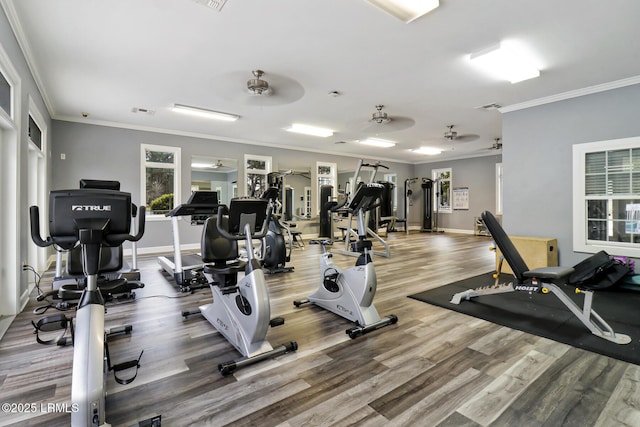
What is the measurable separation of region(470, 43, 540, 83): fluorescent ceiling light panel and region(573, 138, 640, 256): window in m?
1.56

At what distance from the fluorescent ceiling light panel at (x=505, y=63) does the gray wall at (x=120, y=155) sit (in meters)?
5.98

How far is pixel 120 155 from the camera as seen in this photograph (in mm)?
6375

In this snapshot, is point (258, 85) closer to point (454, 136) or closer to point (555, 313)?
point (555, 313)

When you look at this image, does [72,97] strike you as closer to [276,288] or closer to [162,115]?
[162,115]

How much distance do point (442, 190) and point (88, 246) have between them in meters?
11.5

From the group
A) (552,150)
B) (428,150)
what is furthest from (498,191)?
(552,150)

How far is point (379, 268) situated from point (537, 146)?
3.08m

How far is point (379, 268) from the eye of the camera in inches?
196

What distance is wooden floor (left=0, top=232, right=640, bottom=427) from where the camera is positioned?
1546mm

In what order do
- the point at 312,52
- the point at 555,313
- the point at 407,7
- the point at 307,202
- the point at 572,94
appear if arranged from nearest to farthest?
the point at 407,7 < the point at 555,313 < the point at 312,52 < the point at 572,94 < the point at 307,202

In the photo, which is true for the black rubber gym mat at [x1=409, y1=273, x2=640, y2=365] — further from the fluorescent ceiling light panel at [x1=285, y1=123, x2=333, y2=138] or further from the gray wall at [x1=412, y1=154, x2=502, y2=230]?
the gray wall at [x1=412, y1=154, x2=502, y2=230]

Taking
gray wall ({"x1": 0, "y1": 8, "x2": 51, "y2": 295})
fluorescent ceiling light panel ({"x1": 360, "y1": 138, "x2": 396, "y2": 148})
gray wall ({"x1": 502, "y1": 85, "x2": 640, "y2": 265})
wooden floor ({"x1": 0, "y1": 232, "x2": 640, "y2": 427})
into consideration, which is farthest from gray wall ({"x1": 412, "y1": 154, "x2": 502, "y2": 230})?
gray wall ({"x1": 0, "y1": 8, "x2": 51, "y2": 295})

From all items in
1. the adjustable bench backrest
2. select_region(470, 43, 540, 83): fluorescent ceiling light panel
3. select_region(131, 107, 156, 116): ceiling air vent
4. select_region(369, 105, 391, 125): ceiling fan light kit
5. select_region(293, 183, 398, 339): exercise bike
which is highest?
select_region(131, 107, 156, 116): ceiling air vent

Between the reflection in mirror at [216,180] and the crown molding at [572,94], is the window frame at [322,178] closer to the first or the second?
the reflection in mirror at [216,180]
